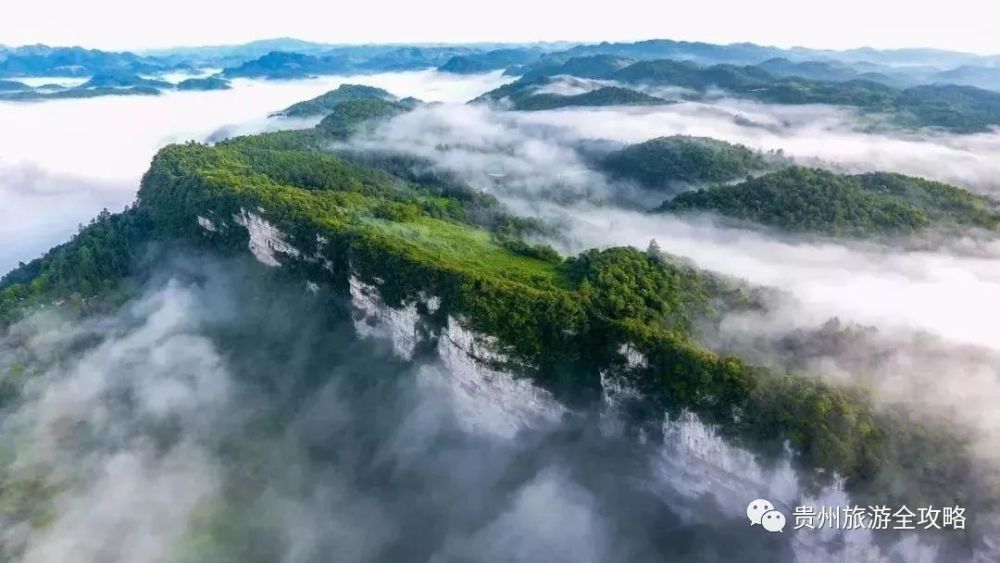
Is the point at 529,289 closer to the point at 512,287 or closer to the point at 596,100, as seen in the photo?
the point at 512,287

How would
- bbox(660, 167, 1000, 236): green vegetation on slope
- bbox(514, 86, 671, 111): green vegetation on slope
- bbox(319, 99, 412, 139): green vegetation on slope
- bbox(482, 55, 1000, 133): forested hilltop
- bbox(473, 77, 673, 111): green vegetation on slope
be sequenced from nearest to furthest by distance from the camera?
bbox(660, 167, 1000, 236): green vegetation on slope, bbox(319, 99, 412, 139): green vegetation on slope, bbox(482, 55, 1000, 133): forested hilltop, bbox(514, 86, 671, 111): green vegetation on slope, bbox(473, 77, 673, 111): green vegetation on slope

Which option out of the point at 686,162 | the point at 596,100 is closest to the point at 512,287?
the point at 686,162

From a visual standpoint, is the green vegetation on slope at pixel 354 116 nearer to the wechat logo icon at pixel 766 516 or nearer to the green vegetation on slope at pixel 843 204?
the green vegetation on slope at pixel 843 204

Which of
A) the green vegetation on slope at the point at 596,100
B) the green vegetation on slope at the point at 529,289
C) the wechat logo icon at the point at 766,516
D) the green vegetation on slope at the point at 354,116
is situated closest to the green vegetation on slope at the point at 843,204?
the green vegetation on slope at the point at 529,289

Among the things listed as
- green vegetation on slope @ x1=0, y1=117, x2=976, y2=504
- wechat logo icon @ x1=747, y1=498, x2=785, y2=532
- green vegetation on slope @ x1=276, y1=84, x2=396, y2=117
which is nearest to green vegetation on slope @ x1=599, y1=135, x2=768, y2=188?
green vegetation on slope @ x1=0, y1=117, x2=976, y2=504

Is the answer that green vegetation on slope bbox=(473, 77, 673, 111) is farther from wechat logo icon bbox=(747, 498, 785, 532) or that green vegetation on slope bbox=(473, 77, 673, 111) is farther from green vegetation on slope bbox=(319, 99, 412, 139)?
wechat logo icon bbox=(747, 498, 785, 532)

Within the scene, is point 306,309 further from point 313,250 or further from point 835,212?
point 835,212
